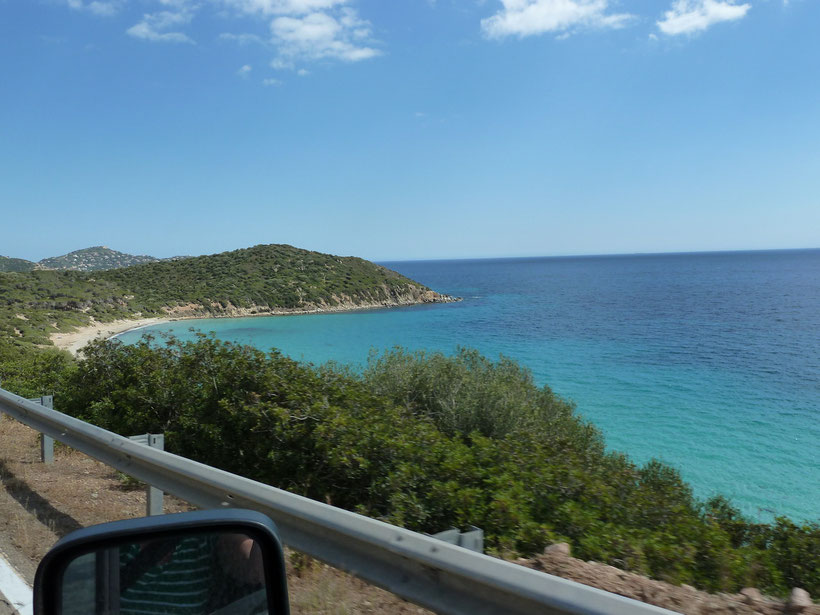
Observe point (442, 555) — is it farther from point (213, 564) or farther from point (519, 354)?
point (519, 354)

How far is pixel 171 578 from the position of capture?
5.52 feet

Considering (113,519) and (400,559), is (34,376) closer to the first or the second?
(113,519)

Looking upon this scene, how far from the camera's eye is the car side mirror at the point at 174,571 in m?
1.57

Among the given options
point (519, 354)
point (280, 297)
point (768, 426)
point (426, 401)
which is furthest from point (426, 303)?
point (426, 401)

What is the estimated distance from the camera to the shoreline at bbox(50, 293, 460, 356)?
43497 millimetres

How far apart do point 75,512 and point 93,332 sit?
5049cm

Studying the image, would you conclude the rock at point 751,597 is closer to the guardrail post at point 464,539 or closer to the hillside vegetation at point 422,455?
the hillside vegetation at point 422,455

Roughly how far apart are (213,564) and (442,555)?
0.85 metres

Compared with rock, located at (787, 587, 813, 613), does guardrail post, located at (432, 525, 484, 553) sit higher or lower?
higher

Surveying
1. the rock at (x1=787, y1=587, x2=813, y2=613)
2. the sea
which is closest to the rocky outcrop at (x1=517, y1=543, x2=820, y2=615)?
the rock at (x1=787, y1=587, x2=813, y2=613)

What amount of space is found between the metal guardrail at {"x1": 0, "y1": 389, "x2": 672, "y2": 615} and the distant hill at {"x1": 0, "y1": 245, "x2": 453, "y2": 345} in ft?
139

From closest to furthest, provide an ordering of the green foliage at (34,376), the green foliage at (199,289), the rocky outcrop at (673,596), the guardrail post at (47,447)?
the rocky outcrop at (673,596) < the guardrail post at (47,447) < the green foliage at (34,376) < the green foliage at (199,289)

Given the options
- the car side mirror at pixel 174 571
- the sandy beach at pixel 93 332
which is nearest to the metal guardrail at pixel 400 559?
the car side mirror at pixel 174 571

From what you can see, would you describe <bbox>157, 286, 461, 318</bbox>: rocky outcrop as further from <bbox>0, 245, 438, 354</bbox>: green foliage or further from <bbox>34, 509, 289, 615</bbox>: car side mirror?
<bbox>34, 509, 289, 615</bbox>: car side mirror
